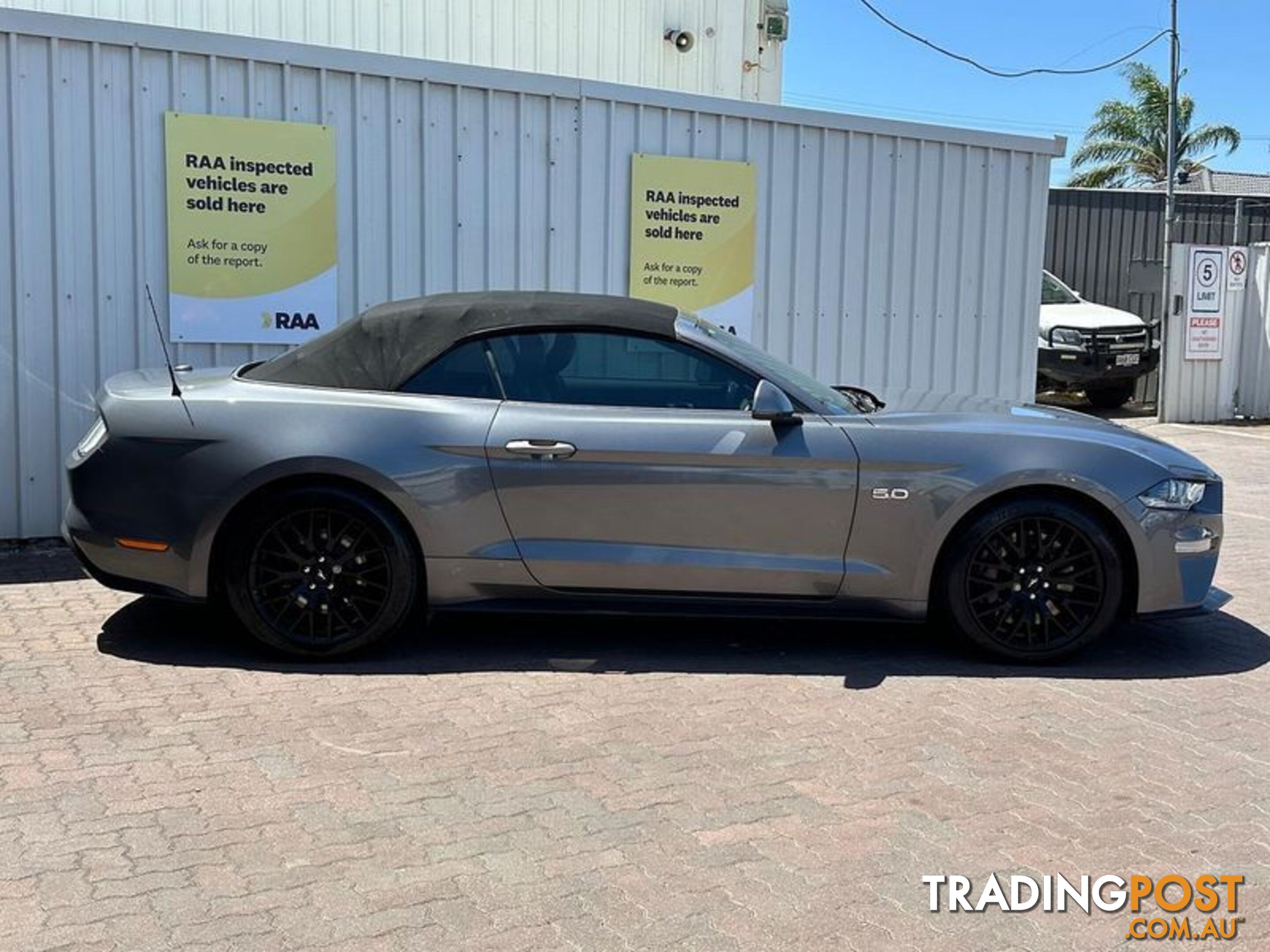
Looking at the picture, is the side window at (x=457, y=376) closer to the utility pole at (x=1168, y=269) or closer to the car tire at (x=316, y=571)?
the car tire at (x=316, y=571)

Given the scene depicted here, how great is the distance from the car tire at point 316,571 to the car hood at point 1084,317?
42.9 feet

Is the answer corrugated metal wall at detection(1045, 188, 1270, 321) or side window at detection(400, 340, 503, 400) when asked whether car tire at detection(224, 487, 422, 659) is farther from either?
corrugated metal wall at detection(1045, 188, 1270, 321)

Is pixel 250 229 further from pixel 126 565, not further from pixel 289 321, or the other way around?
pixel 126 565

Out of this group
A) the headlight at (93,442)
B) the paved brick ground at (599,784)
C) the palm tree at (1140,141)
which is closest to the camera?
the paved brick ground at (599,784)

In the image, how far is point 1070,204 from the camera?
19047mm

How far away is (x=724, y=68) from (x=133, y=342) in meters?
6.52

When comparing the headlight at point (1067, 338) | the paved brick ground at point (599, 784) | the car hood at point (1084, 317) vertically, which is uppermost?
the car hood at point (1084, 317)

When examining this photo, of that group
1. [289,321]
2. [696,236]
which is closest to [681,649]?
[289,321]

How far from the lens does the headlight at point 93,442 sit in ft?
17.2

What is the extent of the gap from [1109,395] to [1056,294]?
1.58m

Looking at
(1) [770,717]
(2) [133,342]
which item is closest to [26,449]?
(2) [133,342]

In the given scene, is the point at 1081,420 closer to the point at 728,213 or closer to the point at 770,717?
the point at 770,717

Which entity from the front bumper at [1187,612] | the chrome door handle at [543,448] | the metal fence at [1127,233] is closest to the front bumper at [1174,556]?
the front bumper at [1187,612]

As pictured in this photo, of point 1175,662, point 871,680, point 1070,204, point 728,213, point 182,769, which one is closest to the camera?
point 182,769
